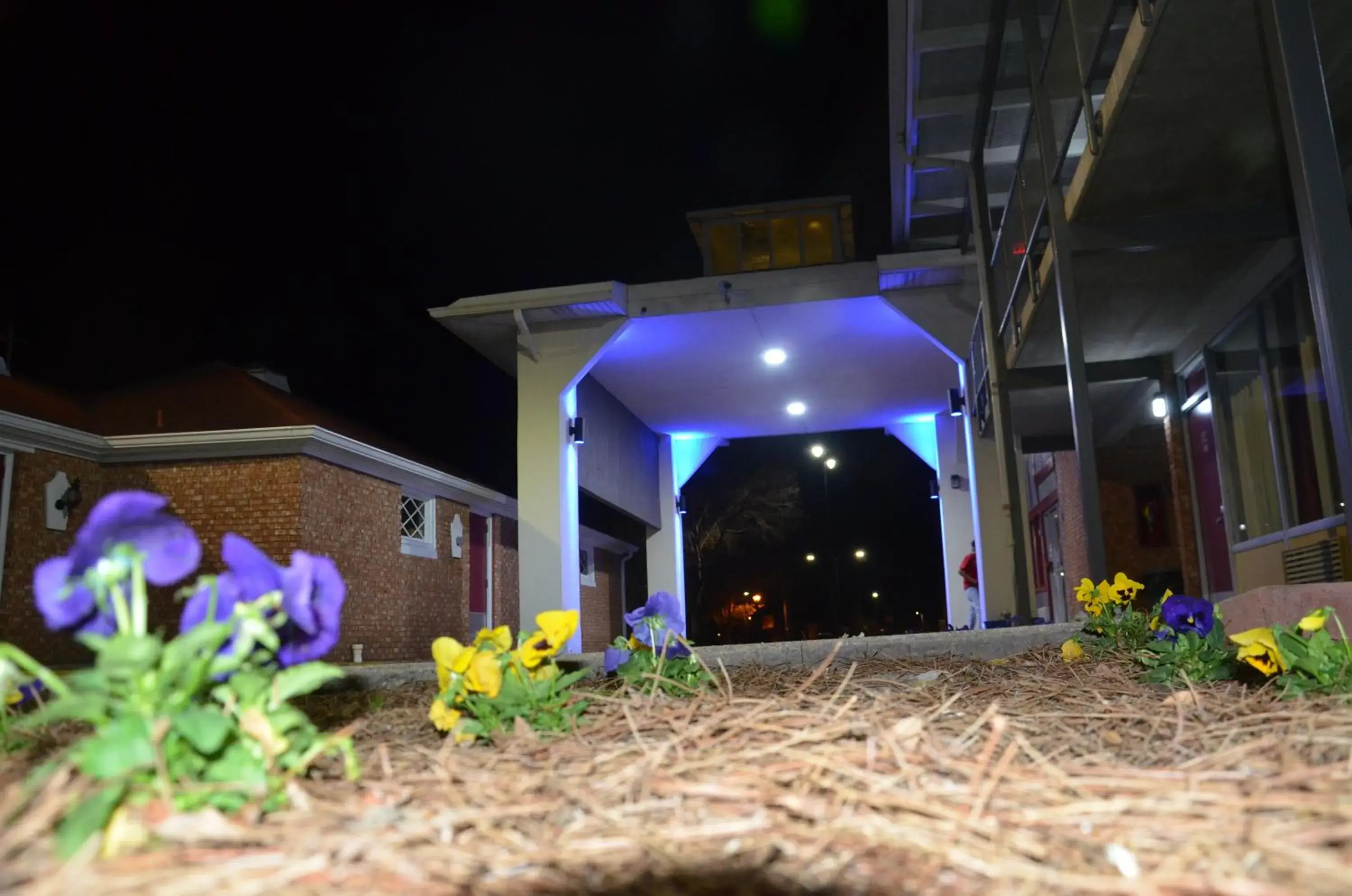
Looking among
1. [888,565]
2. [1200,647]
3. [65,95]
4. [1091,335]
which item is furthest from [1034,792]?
[888,565]

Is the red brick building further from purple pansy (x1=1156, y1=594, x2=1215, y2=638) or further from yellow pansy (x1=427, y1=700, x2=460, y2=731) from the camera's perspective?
purple pansy (x1=1156, y1=594, x2=1215, y2=638)

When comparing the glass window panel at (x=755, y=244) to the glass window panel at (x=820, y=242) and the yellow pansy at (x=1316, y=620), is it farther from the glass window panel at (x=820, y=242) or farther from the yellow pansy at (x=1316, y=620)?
the yellow pansy at (x=1316, y=620)

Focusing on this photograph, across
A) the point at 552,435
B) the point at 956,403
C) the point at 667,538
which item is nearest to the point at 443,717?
the point at 552,435

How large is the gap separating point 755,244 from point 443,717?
40.7 feet

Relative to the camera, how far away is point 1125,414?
10.6m

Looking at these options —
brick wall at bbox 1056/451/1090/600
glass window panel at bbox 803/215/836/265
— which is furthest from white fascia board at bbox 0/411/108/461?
brick wall at bbox 1056/451/1090/600

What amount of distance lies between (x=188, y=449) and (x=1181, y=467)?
1047cm

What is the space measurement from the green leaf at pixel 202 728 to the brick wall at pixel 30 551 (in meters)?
9.15

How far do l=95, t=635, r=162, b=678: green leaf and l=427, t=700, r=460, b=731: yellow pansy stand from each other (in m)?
0.70

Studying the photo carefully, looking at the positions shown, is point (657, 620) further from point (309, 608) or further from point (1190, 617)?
point (1190, 617)

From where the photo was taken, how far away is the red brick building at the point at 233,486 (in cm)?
879

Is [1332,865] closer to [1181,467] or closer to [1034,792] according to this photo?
[1034,792]

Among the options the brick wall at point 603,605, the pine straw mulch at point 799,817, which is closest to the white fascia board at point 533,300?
the brick wall at point 603,605

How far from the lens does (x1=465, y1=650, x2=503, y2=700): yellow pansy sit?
1812 mm
